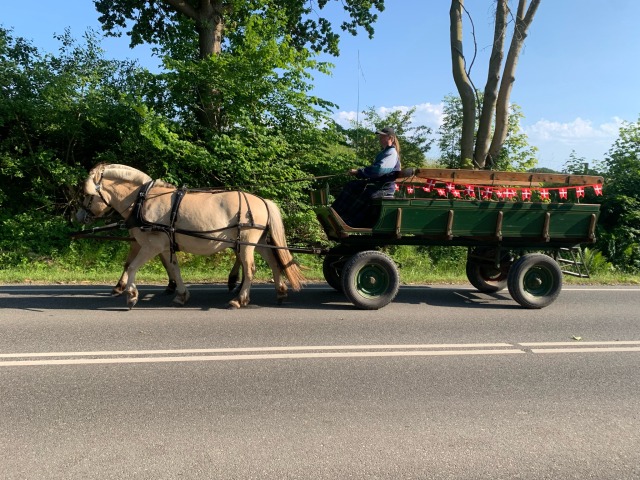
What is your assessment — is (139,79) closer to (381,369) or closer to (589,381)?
(381,369)

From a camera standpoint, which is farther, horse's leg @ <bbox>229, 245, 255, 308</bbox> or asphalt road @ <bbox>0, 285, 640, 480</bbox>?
horse's leg @ <bbox>229, 245, 255, 308</bbox>

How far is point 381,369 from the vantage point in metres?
4.55

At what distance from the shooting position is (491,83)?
14.4m

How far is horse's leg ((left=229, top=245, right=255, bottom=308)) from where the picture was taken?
6751 mm

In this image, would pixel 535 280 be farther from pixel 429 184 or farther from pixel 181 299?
pixel 181 299

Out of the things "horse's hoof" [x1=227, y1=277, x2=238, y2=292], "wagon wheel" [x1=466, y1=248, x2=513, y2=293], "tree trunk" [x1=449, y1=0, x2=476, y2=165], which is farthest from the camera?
"tree trunk" [x1=449, y1=0, x2=476, y2=165]

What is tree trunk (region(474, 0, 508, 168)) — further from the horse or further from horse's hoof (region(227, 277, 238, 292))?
the horse

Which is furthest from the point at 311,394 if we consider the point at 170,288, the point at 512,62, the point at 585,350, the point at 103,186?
the point at 512,62

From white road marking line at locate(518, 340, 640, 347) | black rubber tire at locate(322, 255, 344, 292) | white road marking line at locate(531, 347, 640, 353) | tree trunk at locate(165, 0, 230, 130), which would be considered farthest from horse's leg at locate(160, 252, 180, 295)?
tree trunk at locate(165, 0, 230, 130)

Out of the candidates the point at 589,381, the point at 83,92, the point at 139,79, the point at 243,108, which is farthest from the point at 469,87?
the point at 589,381

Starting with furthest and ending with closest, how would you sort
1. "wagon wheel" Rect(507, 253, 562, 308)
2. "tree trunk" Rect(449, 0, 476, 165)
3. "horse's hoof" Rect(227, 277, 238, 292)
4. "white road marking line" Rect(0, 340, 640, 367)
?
"tree trunk" Rect(449, 0, 476, 165) → "horse's hoof" Rect(227, 277, 238, 292) → "wagon wheel" Rect(507, 253, 562, 308) → "white road marking line" Rect(0, 340, 640, 367)

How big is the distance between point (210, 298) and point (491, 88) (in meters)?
10.9

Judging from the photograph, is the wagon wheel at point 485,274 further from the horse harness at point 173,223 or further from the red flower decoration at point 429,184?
the horse harness at point 173,223

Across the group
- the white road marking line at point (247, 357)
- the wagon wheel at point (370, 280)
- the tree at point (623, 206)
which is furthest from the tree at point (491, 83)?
the white road marking line at point (247, 357)
